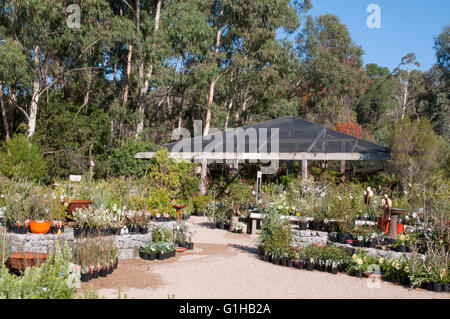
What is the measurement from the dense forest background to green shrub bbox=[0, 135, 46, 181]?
1.5 inches

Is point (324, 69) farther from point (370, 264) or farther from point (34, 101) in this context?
point (370, 264)

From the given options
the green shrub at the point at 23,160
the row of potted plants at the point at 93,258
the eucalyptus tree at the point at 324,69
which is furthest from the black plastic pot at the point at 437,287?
the eucalyptus tree at the point at 324,69

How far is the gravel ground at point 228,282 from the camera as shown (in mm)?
4520

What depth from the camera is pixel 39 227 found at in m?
5.70

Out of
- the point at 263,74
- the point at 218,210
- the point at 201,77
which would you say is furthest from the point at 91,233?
the point at 263,74

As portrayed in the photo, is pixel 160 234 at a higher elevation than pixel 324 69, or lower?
lower

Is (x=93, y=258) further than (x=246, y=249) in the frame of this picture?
No

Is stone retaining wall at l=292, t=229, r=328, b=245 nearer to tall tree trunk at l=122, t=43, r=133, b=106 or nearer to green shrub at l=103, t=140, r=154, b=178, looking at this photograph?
green shrub at l=103, t=140, r=154, b=178

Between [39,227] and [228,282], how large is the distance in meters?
2.66

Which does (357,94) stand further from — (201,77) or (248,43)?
(201,77)

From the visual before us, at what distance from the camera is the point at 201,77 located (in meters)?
17.6

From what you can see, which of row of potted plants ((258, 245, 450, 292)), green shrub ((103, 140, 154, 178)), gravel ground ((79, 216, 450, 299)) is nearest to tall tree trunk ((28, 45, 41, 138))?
green shrub ((103, 140, 154, 178))

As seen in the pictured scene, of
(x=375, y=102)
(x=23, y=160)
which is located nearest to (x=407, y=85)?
(x=375, y=102)

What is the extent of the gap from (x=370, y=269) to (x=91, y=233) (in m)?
3.82
